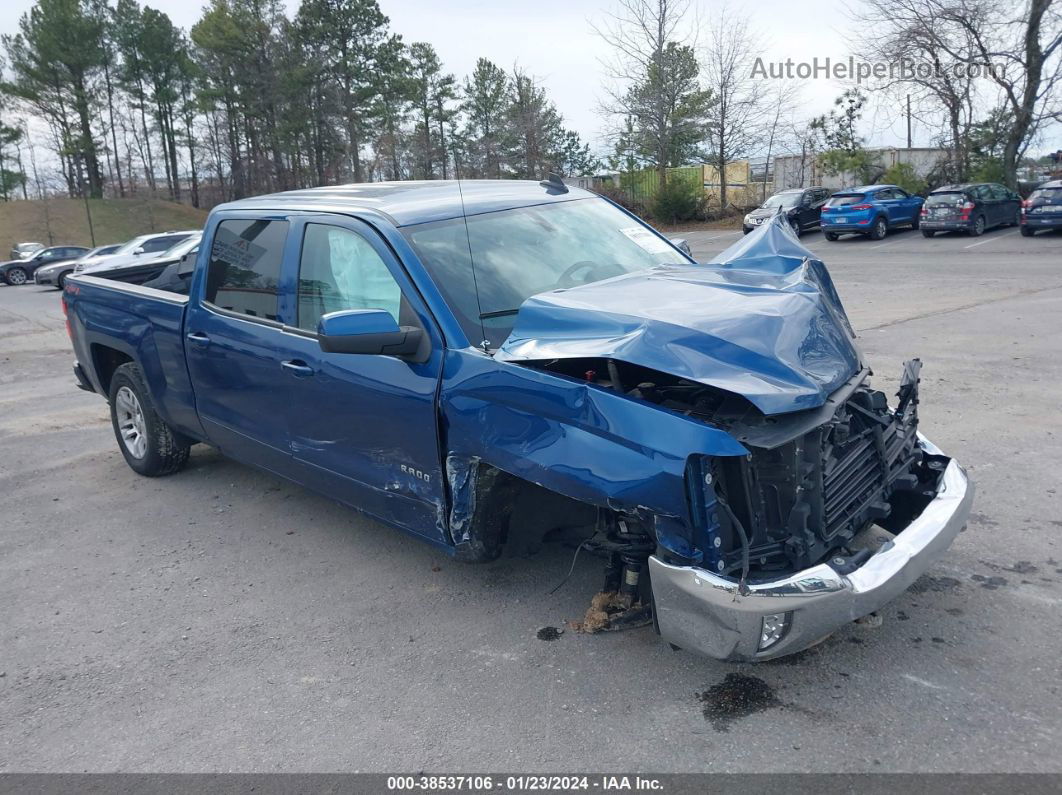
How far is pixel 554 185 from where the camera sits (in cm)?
539

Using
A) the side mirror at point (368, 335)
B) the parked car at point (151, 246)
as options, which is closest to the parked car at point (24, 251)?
the parked car at point (151, 246)

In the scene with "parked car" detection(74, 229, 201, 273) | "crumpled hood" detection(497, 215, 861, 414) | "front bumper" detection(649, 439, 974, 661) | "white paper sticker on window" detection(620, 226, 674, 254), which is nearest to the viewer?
"front bumper" detection(649, 439, 974, 661)

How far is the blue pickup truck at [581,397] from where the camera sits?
3160mm

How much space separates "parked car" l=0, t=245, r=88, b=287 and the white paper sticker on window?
35.5 meters

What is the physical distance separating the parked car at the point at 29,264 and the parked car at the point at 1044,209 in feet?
108

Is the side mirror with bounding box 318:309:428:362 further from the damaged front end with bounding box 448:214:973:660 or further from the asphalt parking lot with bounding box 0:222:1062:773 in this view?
the asphalt parking lot with bounding box 0:222:1062:773

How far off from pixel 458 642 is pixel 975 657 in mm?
2090

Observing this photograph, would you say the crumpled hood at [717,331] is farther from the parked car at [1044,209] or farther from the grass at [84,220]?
the grass at [84,220]

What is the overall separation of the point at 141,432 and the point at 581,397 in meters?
4.29

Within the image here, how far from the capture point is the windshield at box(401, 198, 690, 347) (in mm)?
4121

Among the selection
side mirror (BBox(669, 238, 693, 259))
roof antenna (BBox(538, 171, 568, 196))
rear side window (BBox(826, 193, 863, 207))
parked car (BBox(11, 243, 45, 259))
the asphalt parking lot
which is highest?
parked car (BBox(11, 243, 45, 259))

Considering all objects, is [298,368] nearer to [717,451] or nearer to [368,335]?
[368,335]

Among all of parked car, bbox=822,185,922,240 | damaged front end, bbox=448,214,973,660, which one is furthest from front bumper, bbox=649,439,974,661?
parked car, bbox=822,185,922,240

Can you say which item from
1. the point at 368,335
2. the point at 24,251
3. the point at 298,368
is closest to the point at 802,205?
the point at 298,368
